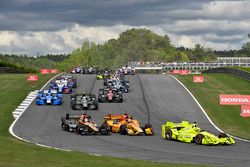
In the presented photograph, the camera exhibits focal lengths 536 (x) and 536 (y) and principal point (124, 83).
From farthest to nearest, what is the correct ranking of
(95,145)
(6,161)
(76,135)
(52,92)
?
(52,92) < (76,135) < (95,145) < (6,161)

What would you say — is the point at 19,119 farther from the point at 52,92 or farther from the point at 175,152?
the point at 175,152

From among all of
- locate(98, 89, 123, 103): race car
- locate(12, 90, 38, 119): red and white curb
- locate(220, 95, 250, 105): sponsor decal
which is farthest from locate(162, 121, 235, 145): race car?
locate(98, 89, 123, 103): race car

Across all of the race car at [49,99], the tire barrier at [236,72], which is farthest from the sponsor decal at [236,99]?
the tire barrier at [236,72]

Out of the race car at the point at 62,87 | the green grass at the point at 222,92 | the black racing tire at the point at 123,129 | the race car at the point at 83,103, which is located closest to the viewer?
the black racing tire at the point at 123,129

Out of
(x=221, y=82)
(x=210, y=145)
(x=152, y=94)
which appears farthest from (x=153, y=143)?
(x=221, y=82)

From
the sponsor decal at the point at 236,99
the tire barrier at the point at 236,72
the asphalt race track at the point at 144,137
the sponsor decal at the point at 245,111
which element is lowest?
the asphalt race track at the point at 144,137

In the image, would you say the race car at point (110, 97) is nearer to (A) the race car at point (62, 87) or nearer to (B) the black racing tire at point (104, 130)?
(A) the race car at point (62, 87)

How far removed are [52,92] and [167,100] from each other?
987cm

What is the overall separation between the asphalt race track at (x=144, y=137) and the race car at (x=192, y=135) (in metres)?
0.42

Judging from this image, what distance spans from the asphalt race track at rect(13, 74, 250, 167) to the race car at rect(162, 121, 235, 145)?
424mm

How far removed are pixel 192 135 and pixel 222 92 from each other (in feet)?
87.2

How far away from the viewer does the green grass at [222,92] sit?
113ft

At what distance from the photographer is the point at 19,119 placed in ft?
119

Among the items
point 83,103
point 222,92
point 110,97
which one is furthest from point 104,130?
point 222,92
